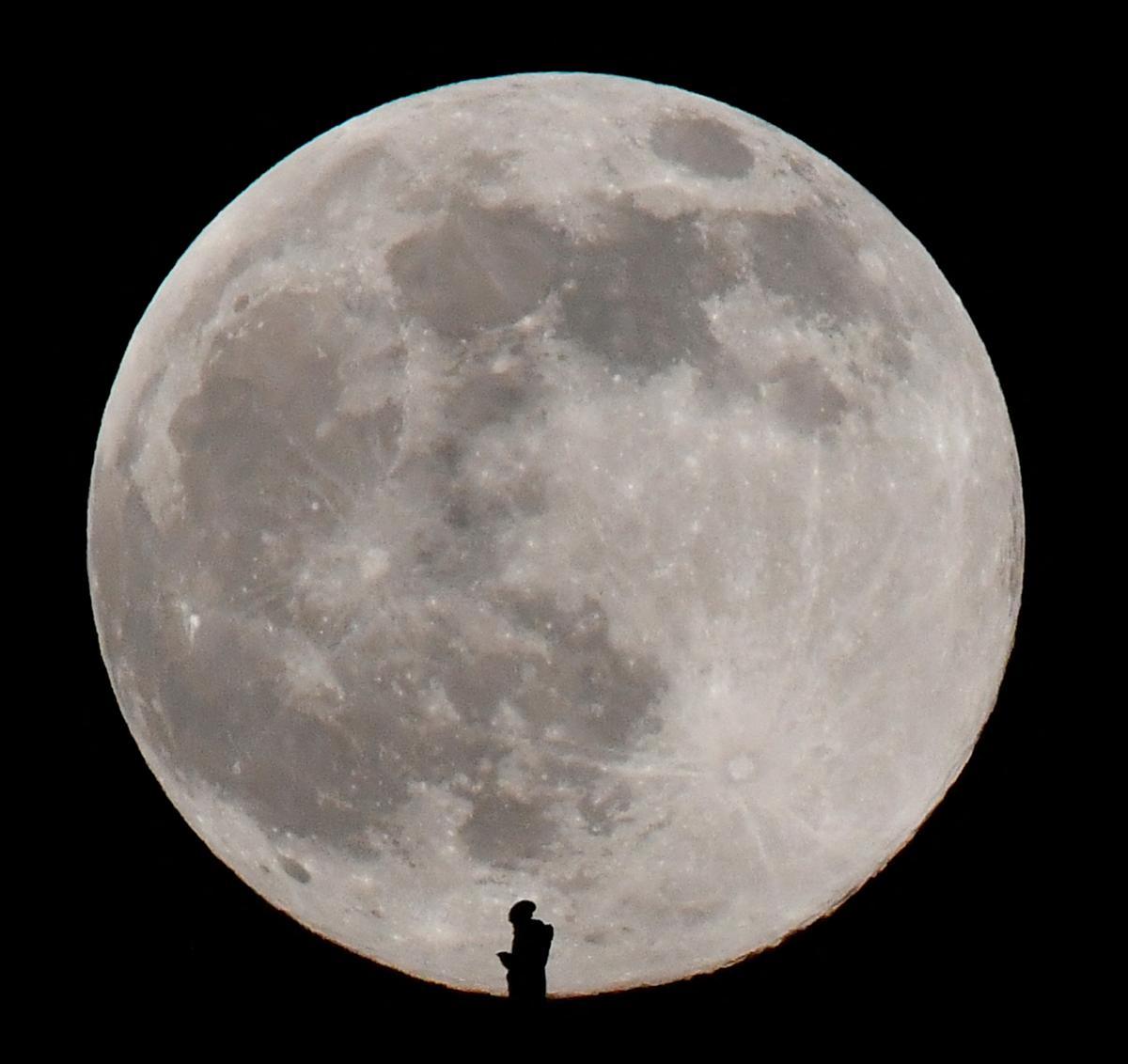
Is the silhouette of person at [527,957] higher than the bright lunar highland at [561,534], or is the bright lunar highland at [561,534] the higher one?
the bright lunar highland at [561,534]

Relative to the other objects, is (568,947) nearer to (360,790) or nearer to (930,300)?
(360,790)

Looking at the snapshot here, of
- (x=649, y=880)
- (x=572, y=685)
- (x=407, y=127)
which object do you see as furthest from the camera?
(x=407, y=127)

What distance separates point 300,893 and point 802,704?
171 cm

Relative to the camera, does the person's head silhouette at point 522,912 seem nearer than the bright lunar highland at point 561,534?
No

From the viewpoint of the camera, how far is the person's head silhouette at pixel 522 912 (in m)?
5.12

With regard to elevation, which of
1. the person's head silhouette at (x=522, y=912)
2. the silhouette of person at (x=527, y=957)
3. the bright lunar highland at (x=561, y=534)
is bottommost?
the silhouette of person at (x=527, y=957)

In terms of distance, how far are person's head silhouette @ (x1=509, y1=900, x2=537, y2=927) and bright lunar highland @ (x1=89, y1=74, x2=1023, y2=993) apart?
47mm

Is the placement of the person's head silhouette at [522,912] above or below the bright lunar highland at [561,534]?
below

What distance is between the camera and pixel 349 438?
15.8 feet

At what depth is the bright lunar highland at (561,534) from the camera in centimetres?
475

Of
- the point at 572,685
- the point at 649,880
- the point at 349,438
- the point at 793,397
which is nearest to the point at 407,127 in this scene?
the point at 349,438

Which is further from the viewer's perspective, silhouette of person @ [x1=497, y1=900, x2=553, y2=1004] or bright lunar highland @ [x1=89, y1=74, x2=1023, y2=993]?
silhouette of person @ [x1=497, y1=900, x2=553, y2=1004]

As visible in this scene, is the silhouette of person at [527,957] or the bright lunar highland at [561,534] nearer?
the bright lunar highland at [561,534]

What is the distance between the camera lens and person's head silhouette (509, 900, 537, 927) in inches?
202
